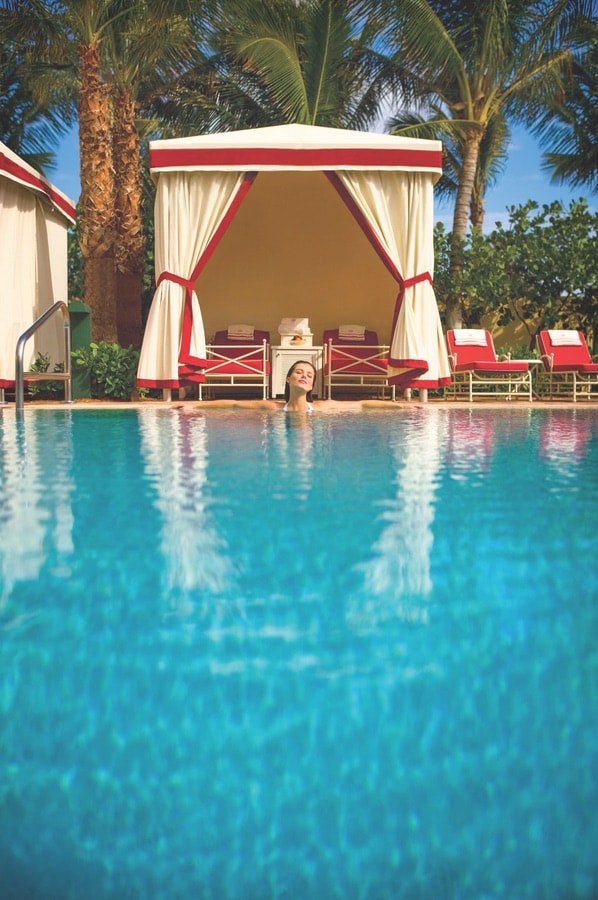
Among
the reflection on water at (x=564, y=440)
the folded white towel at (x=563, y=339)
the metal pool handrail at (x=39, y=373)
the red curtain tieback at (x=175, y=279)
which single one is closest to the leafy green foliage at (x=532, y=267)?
the folded white towel at (x=563, y=339)

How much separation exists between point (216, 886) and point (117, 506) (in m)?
2.15

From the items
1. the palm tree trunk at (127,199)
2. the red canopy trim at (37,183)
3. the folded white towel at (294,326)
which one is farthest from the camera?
the palm tree trunk at (127,199)

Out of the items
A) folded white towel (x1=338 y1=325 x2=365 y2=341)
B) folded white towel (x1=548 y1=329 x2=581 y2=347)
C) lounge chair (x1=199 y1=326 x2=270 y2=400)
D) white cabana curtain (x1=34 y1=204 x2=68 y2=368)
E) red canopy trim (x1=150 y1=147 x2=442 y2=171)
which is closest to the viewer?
red canopy trim (x1=150 y1=147 x2=442 y2=171)

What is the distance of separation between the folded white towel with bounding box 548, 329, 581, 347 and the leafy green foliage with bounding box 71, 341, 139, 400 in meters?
5.70

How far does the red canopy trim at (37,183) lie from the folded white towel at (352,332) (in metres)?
4.26

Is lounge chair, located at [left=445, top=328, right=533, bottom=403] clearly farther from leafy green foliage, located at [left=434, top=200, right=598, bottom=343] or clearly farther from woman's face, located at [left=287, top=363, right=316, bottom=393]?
woman's face, located at [left=287, top=363, right=316, bottom=393]

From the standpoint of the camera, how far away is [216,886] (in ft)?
4.74

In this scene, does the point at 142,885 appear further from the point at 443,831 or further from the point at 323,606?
the point at 323,606

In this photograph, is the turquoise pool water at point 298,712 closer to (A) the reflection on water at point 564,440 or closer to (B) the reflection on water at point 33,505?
(B) the reflection on water at point 33,505

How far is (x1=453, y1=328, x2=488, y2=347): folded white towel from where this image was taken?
12.1m

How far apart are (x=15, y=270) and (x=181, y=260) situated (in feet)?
6.94

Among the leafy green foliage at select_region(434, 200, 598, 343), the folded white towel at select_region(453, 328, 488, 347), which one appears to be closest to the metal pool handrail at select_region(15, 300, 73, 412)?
the folded white towel at select_region(453, 328, 488, 347)

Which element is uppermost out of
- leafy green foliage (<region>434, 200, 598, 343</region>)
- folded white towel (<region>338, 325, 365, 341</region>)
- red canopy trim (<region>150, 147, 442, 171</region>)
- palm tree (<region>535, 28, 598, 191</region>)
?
palm tree (<region>535, 28, 598, 191</region>)

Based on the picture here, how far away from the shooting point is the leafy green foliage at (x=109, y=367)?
11406mm
